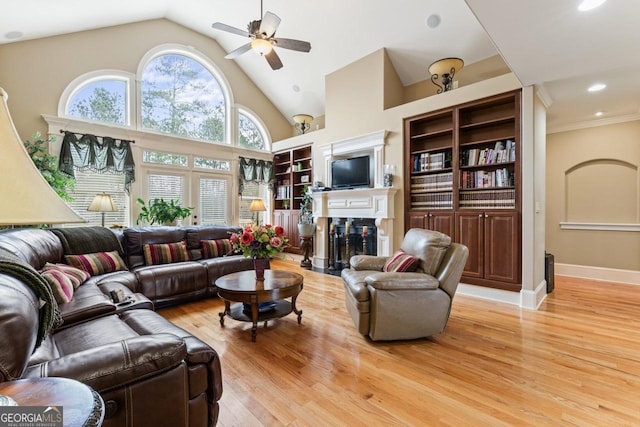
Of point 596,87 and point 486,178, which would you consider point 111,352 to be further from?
point 596,87

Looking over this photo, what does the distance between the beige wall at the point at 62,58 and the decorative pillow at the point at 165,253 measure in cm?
278

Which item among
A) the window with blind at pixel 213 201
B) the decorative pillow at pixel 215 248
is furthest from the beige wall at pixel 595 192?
the window with blind at pixel 213 201

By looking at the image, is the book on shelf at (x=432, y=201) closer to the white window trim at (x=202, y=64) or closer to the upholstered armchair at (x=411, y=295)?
the upholstered armchair at (x=411, y=295)

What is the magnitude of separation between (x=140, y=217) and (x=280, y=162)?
3.37 meters

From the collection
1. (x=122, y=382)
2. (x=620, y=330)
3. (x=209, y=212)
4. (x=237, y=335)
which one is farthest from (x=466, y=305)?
(x=209, y=212)

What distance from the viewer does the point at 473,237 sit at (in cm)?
395

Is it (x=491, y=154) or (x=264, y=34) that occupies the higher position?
(x=264, y=34)

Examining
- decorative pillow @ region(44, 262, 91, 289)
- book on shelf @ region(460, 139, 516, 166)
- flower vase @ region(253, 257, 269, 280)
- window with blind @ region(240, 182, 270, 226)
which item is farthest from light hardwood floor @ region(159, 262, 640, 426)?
window with blind @ region(240, 182, 270, 226)

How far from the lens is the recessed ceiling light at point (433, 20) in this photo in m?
4.18

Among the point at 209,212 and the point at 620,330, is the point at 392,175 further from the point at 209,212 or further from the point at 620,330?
the point at 209,212

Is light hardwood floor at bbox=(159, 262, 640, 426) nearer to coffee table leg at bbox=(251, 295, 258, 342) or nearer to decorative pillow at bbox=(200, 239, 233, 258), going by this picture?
coffee table leg at bbox=(251, 295, 258, 342)

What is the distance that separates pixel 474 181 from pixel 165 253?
4.32 meters

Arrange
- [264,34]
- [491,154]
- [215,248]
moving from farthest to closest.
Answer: [215,248] → [491,154] → [264,34]

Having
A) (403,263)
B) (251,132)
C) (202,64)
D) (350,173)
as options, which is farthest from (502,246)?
(202,64)
